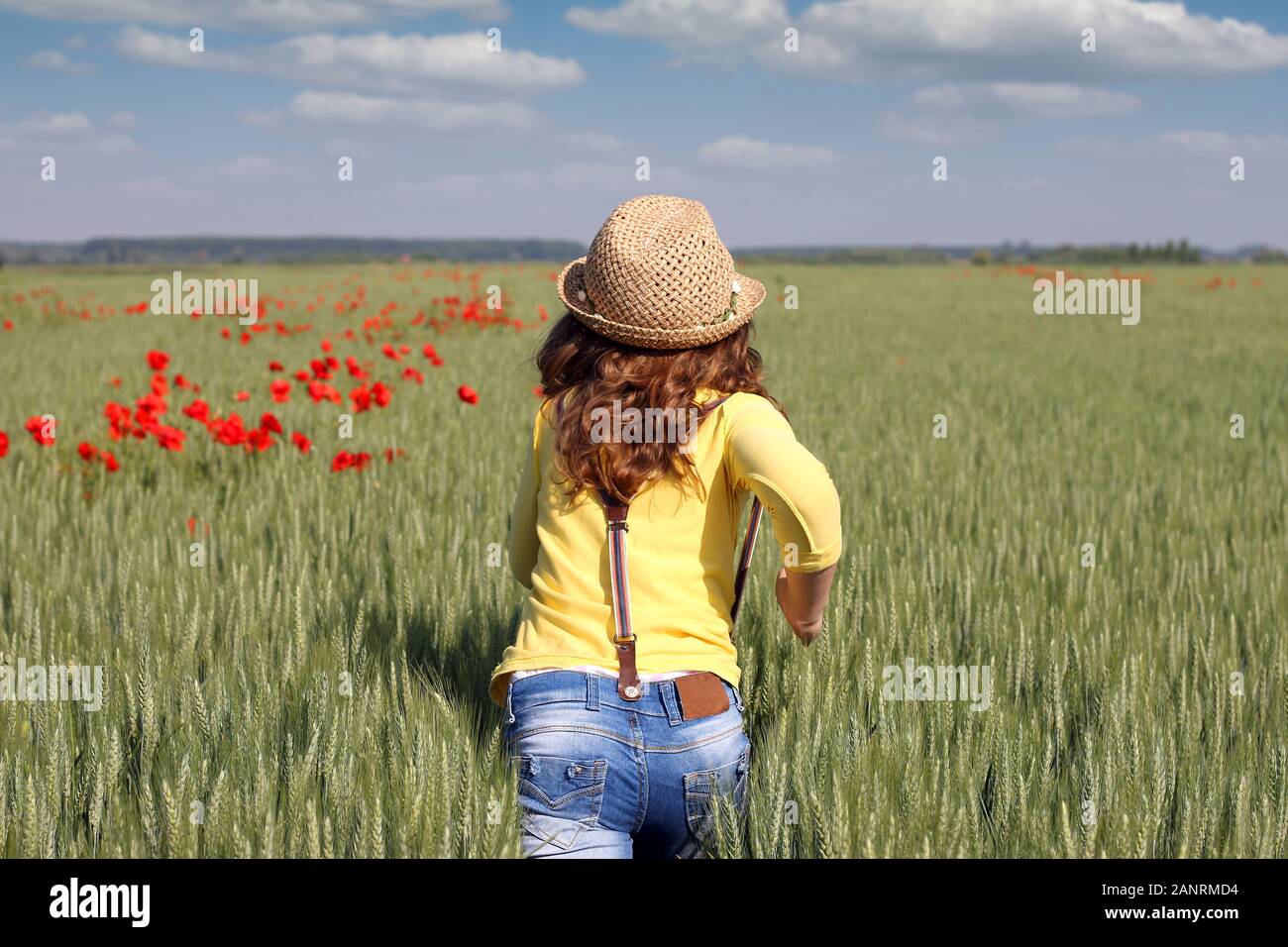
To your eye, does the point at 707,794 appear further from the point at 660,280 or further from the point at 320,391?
the point at 320,391

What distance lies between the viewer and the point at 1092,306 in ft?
59.9

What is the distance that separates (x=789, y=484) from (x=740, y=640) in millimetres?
980

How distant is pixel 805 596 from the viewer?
1962 millimetres

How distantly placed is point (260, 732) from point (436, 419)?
4.75 m

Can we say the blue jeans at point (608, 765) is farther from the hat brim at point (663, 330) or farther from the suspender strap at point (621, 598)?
the hat brim at point (663, 330)

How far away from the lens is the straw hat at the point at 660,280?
6.06 feet

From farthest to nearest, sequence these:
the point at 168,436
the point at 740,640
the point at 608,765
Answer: the point at 168,436 → the point at 740,640 → the point at 608,765

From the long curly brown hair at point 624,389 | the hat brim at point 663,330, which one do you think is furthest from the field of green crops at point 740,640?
the hat brim at point 663,330

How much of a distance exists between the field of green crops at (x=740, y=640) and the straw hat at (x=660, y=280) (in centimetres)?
72

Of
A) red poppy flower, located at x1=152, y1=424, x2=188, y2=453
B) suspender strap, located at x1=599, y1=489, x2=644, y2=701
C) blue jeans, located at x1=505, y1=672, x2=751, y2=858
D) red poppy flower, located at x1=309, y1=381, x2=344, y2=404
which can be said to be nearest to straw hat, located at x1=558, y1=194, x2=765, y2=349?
suspender strap, located at x1=599, y1=489, x2=644, y2=701

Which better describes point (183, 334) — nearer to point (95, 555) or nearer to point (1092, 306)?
point (95, 555)

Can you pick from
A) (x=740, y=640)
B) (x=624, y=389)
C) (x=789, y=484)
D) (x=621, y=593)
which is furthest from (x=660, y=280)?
(x=740, y=640)
